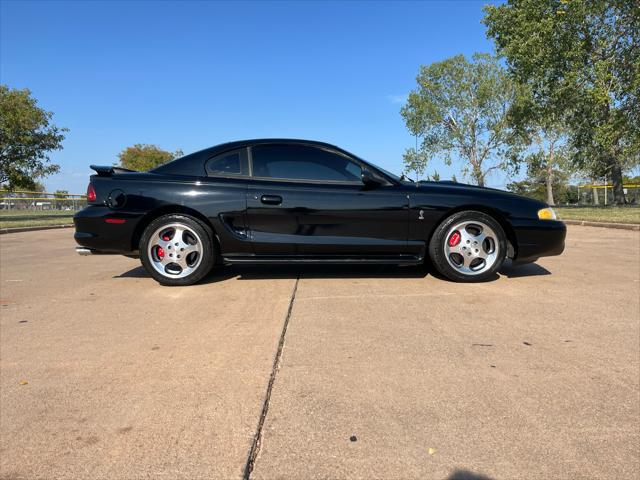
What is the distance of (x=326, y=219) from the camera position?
442cm

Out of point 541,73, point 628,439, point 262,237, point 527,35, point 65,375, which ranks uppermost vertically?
point 527,35

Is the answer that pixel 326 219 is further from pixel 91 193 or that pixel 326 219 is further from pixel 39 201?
pixel 39 201

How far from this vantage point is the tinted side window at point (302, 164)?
4594 millimetres

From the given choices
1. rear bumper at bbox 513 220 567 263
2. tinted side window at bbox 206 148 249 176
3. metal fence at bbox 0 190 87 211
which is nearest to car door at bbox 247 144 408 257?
tinted side window at bbox 206 148 249 176

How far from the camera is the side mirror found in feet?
14.7

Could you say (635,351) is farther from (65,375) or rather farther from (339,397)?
(65,375)

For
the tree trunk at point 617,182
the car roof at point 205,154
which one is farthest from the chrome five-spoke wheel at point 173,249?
the tree trunk at point 617,182

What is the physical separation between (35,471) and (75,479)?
18 cm

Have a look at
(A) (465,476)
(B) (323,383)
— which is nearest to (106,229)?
(B) (323,383)

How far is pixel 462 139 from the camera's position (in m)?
43.4

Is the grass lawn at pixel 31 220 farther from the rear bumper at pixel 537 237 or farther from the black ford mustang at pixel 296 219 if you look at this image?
the rear bumper at pixel 537 237

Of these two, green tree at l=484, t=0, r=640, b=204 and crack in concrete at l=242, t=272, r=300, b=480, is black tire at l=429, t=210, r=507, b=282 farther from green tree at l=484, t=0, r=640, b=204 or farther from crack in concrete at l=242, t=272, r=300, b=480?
green tree at l=484, t=0, r=640, b=204

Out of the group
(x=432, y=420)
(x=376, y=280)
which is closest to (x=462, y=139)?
(x=376, y=280)

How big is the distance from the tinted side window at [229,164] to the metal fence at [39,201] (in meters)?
31.7
